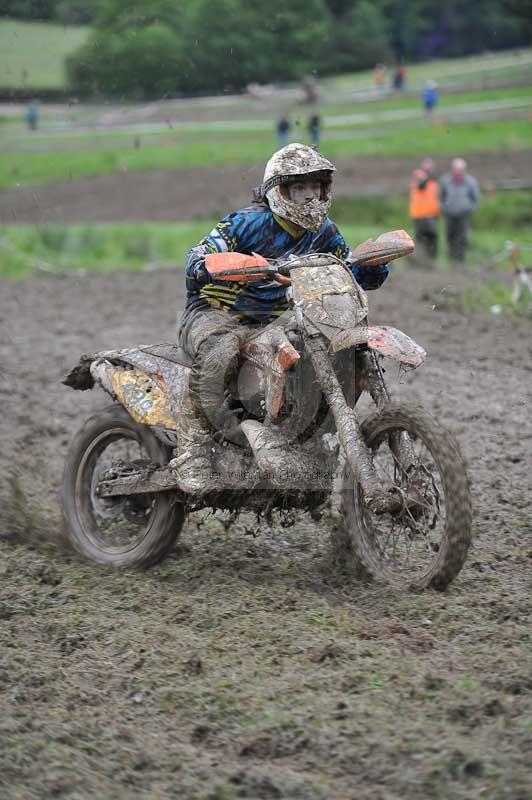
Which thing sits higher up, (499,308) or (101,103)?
(101,103)

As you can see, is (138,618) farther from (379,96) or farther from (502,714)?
(379,96)

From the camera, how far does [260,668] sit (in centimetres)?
454

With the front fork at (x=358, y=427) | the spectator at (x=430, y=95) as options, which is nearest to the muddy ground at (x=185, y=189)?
the spectator at (x=430, y=95)

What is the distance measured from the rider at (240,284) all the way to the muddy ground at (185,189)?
1998 cm

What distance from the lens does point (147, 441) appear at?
20.3 ft

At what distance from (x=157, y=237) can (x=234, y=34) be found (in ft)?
22.8

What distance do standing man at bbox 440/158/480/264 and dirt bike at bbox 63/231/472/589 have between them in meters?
13.6

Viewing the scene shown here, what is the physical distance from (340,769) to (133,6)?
1406 centimetres

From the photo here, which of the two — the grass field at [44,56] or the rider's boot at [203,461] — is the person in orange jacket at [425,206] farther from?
the rider's boot at [203,461]

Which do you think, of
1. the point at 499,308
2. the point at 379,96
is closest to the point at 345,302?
the point at 499,308

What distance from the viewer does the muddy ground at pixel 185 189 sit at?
88.9 feet

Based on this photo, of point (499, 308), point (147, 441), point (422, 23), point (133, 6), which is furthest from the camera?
point (422, 23)

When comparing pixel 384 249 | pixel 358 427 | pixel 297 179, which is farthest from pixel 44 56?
pixel 358 427

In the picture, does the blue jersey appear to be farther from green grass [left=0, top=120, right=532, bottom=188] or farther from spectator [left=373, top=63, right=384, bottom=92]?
spectator [left=373, top=63, right=384, bottom=92]
